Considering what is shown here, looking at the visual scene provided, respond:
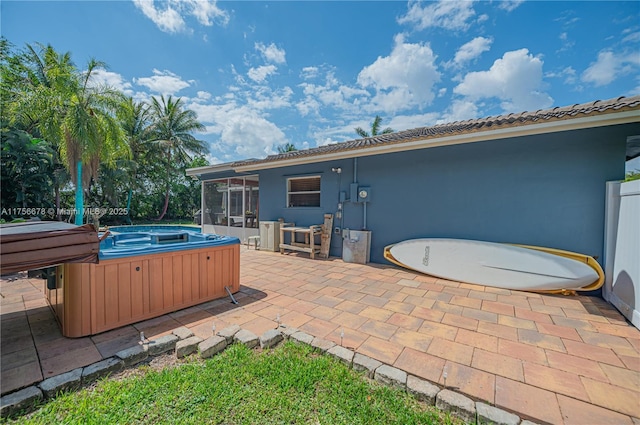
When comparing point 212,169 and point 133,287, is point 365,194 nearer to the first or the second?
point 133,287

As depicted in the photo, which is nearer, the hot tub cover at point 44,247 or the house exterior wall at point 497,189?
the hot tub cover at point 44,247

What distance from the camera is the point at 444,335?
9.34 ft

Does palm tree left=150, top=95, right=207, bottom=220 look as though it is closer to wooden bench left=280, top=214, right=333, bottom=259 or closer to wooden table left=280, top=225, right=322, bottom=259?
wooden table left=280, top=225, right=322, bottom=259

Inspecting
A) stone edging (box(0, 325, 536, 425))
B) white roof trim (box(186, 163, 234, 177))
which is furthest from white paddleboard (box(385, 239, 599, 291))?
white roof trim (box(186, 163, 234, 177))

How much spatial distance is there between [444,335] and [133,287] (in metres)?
3.68

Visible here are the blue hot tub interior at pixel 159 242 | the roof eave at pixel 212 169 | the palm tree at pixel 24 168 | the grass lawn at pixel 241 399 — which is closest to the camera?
the grass lawn at pixel 241 399

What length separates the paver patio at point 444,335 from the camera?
197 cm

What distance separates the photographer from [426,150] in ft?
18.6

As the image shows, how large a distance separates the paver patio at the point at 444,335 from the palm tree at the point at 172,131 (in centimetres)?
1724

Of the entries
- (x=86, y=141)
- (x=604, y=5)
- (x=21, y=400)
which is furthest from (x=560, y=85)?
(x=86, y=141)

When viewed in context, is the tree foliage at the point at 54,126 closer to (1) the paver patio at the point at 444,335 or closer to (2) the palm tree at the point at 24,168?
(2) the palm tree at the point at 24,168

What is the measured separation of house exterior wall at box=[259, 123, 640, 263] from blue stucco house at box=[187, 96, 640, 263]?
0.02 m

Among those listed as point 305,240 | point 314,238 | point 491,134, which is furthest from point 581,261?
point 305,240

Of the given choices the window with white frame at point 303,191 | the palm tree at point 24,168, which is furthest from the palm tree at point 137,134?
the window with white frame at point 303,191
